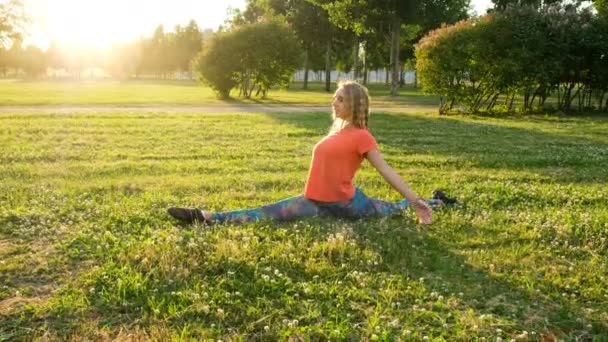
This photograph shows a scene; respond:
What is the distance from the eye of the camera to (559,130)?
18672 millimetres

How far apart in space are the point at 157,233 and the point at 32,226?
1.57 meters

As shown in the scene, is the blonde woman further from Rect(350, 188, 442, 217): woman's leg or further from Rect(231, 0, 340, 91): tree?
Rect(231, 0, 340, 91): tree

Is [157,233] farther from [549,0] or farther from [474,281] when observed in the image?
[549,0]

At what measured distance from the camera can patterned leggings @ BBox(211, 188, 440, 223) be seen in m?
6.81

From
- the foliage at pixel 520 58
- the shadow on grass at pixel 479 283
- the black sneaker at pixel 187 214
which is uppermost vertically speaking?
the foliage at pixel 520 58

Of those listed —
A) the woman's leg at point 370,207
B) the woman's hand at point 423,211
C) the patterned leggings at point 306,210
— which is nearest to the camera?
the woman's hand at point 423,211

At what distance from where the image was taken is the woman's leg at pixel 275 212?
267 inches

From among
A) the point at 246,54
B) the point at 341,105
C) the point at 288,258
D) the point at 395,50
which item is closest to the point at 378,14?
the point at 395,50

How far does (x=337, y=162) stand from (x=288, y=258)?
1650 mm

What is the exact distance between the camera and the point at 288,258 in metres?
5.54

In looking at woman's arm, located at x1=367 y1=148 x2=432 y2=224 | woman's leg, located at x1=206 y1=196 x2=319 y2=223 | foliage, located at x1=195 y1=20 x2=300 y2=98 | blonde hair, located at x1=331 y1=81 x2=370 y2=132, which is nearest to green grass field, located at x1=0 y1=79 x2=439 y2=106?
foliage, located at x1=195 y1=20 x2=300 y2=98

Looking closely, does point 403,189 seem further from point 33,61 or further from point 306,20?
point 33,61

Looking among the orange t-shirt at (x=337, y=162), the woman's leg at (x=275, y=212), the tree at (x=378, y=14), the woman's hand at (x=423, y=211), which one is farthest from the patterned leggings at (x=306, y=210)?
the tree at (x=378, y=14)

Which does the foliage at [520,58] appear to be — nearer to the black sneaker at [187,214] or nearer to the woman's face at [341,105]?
the woman's face at [341,105]
